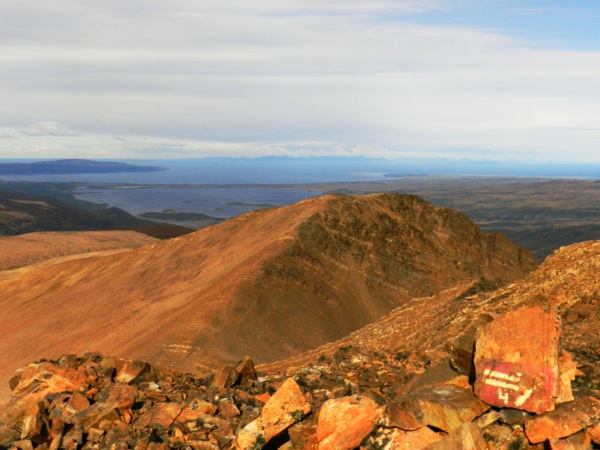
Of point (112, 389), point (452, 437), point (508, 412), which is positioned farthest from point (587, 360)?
point (112, 389)

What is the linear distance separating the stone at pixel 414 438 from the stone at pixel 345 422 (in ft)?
1.49

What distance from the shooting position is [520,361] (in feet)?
31.6

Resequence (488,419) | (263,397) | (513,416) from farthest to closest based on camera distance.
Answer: (263,397), (488,419), (513,416)

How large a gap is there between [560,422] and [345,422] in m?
3.17

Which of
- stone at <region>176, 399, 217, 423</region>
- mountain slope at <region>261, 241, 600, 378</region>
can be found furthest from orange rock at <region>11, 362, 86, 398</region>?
mountain slope at <region>261, 241, 600, 378</region>

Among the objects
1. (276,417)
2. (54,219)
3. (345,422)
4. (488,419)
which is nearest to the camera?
(488,419)

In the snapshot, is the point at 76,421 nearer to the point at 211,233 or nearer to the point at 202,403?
the point at 202,403

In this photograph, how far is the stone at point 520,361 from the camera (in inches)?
367

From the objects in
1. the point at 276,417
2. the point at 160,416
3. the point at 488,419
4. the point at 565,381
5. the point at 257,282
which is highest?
the point at 565,381

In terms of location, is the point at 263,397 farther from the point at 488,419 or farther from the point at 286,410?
the point at 488,419

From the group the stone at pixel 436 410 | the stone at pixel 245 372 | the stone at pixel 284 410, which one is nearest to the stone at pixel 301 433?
the stone at pixel 284 410

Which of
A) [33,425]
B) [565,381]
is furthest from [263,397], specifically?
[565,381]

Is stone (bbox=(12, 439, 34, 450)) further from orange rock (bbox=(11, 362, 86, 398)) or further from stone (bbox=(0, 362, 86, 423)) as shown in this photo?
orange rock (bbox=(11, 362, 86, 398))

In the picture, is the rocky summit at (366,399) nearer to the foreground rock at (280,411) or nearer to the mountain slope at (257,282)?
the foreground rock at (280,411)
